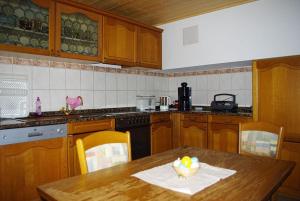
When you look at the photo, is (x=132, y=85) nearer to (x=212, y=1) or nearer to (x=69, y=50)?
(x=69, y=50)

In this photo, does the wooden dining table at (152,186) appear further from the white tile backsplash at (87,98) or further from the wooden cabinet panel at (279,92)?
the white tile backsplash at (87,98)

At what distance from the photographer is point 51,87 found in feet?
8.89

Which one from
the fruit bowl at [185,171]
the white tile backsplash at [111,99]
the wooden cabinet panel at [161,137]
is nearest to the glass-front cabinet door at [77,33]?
the white tile backsplash at [111,99]

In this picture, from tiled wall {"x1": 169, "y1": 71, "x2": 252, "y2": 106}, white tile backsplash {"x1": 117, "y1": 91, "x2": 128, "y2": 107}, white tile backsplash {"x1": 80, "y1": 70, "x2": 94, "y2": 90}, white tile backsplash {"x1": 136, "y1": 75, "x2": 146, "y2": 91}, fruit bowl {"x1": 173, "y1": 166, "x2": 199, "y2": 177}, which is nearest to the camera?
fruit bowl {"x1": 173, "y1": 166, "x2": 199, "y2": 177}

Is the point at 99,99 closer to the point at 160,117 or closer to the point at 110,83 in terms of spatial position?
the point at 110,83

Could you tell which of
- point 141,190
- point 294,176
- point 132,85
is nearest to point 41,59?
point 132,85

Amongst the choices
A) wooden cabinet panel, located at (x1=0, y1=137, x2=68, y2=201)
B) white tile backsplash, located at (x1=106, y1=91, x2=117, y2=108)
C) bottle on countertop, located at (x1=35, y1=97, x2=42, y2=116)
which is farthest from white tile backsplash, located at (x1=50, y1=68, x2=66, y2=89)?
wooden cabinet panel, located at (x1=0, y1=137, x2=68, y2=201)

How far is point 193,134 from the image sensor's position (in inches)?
→ 127

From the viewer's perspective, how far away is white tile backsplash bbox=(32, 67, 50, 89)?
2577 mm

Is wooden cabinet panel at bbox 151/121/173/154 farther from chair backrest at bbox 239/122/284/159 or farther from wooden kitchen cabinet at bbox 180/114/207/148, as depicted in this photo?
chair backrest at bbox 239/122/284/159

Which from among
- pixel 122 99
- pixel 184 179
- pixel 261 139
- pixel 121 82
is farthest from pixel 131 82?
pixel 184 179

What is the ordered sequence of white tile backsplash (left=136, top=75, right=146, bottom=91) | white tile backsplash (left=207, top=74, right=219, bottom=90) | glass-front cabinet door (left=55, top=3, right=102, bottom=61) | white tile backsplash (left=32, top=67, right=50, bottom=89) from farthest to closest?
white tile backsplash (left=136, top=75, right=146, bottom=91) → white tile backsplash (left=207, top=74, right=219, bottom=90) → white tile backsplash (left=32, top=67, right=50, bottom=89) → glass-front cabinet door (left=55, top=3, right=102, bottom=61)

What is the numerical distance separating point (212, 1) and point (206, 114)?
142 cm

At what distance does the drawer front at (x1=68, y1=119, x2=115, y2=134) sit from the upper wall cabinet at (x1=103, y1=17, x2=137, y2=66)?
801 millimetres
